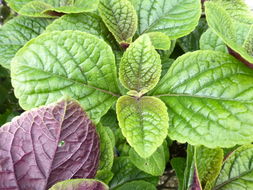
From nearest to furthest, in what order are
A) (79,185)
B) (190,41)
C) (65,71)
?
(79,185) < (65,71) < (190,41)

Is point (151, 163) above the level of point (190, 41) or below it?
below

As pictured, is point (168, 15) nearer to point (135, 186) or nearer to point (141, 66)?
point (141, 66)

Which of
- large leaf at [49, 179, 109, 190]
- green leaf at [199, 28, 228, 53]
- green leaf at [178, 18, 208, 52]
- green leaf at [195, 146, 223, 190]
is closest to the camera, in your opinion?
large leaf at [49, 179, 109, 190]

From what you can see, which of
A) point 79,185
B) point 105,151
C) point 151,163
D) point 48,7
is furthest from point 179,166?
point 48,7

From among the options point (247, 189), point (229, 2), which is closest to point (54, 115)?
point (247, 189)

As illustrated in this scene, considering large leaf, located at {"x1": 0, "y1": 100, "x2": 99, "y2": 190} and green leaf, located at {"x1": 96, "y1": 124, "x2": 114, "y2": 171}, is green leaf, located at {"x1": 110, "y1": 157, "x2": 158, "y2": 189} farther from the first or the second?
large leaf, located at {"x1": 0, "y1": 100, "x2": 99, "y2": 190}

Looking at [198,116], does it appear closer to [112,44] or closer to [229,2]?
[112,44]

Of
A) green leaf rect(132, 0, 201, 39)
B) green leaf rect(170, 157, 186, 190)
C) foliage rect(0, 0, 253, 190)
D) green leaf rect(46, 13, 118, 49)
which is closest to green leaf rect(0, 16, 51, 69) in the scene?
foliage rect(0, 0, 253, 190)
